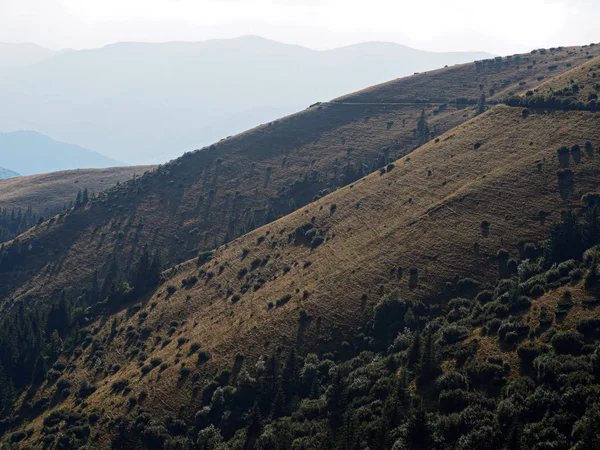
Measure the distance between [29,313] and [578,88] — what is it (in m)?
137

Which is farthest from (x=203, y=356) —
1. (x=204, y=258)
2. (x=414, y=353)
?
(x=204, y=258)

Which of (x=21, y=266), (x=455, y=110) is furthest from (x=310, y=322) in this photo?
(x=455, y=110)

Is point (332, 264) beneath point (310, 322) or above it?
above

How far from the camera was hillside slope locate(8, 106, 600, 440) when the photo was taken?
6669 cm

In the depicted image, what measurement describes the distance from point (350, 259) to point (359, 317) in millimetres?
13840

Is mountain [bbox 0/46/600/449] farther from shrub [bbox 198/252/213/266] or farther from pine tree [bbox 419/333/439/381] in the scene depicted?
shrub [bbox 198/252/213/266]

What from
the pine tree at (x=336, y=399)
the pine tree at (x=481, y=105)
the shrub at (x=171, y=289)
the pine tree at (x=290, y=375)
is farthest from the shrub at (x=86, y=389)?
the pine tree at (x=481, y=105)

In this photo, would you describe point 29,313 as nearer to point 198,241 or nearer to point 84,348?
point 84,348

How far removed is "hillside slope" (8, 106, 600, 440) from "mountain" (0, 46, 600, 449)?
1.25 feet

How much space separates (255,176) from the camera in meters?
157

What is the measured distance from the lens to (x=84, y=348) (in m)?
89.1

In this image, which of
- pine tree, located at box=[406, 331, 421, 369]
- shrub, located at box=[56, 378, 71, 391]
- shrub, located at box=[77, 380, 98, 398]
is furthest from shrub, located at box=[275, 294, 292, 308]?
shrub, located at box=[56, 378, 71, 391]

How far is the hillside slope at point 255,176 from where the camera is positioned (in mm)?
134125

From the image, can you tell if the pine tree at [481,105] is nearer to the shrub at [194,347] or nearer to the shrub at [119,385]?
the shrub at [194,347]
